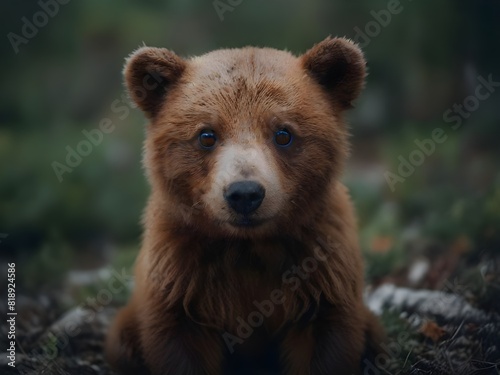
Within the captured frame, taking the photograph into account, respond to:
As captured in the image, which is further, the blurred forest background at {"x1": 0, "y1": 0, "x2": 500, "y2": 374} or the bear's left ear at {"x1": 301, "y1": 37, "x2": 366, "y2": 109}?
the blurred forest background at {"x1": 0, "y1": 0, "x2": 500, "y2": 374}

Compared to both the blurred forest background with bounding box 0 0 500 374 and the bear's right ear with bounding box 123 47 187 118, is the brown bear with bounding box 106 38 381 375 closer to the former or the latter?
the bear's right ear with bounding box 123 47 187 118

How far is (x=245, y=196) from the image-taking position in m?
5.03

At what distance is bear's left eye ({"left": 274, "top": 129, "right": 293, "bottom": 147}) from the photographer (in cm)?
548

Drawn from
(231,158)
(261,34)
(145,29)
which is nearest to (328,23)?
(261,34)

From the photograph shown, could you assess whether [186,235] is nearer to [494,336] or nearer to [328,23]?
[494,336]

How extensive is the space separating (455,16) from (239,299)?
6.02 m

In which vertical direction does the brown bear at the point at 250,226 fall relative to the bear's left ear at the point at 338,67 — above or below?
below

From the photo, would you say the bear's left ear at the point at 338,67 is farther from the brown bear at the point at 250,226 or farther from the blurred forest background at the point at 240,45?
the blurred forest background at the point at 240,45

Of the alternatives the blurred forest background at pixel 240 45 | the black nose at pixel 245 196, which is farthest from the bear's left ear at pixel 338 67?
the blurred forest background at pixel 240 45

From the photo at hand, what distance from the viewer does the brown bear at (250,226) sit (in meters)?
5.48

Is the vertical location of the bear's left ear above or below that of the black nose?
above

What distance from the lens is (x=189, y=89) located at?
5.71 meters

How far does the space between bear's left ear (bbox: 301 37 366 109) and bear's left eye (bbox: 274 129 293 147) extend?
65 cm

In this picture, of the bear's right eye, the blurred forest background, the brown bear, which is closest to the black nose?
the brown bear
